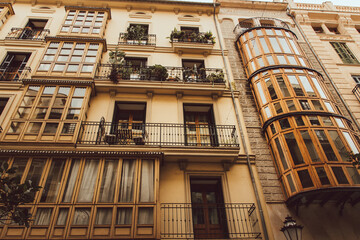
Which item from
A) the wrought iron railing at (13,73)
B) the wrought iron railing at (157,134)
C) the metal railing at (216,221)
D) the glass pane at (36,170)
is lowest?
the metal railing at (216,221)

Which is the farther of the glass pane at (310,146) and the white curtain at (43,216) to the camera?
the glass pane at (310,146)

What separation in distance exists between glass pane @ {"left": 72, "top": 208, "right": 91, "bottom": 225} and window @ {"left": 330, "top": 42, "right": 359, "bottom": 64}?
51.1 ft

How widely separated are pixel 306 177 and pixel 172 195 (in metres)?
4.58

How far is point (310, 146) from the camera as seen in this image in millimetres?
8766

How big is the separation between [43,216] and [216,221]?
18.0 ft

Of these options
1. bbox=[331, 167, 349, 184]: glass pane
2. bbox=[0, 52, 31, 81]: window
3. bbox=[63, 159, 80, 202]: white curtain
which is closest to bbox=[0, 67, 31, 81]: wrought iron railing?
bbox=[0, 52, 31, 81]: window

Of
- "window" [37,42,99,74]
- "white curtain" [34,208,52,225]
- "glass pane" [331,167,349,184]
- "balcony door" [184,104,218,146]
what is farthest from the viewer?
"window" [37,42,99,74]

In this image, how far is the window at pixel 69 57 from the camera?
433 inches

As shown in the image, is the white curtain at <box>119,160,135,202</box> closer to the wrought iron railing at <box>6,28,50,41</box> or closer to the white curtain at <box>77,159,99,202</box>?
the white curtain at <box>77,159,99,202</box>

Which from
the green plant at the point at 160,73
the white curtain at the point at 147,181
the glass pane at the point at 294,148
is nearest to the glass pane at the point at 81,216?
the white curtain at the point at 147,181

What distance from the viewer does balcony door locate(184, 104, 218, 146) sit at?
10.1 metres

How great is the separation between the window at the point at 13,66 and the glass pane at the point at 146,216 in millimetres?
8970

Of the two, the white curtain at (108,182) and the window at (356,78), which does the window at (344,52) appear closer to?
the window at (356,78)

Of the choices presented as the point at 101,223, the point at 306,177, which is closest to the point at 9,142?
the point at 101,223
